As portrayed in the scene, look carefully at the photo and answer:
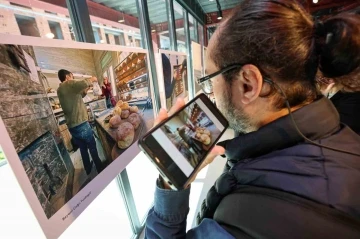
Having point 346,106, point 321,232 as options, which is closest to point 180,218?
point 321,232

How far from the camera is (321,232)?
39cm

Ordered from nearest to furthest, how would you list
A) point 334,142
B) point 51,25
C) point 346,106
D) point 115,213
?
point 334,142
point 51,25
point 346,106
point 115,213

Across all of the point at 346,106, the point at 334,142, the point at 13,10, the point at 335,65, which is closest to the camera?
the point at 334,142

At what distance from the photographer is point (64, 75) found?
0.85 meters

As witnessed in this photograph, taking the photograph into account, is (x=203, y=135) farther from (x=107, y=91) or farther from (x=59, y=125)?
(x=107, y=91)

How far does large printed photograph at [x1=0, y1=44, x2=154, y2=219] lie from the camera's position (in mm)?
608

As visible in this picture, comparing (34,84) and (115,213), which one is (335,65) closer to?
(34,84)

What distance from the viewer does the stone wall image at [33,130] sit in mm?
583

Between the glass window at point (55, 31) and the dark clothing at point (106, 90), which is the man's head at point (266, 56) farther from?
the glass window at point (55, 31)

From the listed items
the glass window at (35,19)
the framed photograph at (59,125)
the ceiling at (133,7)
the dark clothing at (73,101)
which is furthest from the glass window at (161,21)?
the dark clothing at (73,101)

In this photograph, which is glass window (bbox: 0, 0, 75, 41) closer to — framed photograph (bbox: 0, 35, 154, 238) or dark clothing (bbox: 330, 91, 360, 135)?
framed photograph (bbox: 0, 35, 154, 238)

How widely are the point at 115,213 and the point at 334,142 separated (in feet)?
7.06

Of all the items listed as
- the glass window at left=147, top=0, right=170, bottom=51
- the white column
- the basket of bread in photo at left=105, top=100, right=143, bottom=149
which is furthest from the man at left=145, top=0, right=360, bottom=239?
the glass window at left=147, top=0, right=170, bottom=51

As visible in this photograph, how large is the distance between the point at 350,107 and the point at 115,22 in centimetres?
198
